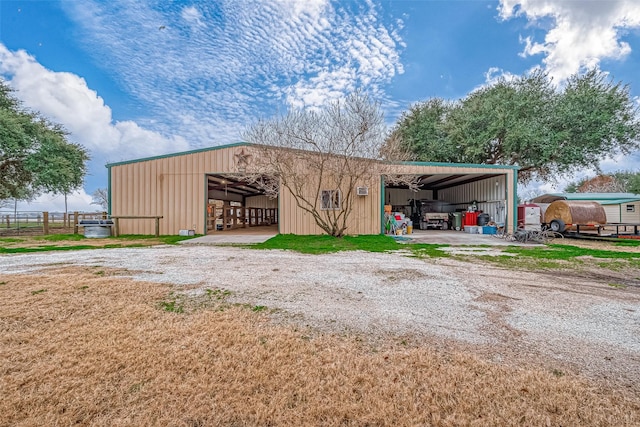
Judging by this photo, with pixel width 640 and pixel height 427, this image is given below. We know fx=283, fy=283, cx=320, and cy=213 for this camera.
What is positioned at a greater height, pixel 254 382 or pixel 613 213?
pixel 613 213

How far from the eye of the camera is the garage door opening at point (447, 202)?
45.9ft

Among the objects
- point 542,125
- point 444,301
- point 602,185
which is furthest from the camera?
point 602,185

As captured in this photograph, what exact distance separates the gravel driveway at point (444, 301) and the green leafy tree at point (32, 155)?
484 inches

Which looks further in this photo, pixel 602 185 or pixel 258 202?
pixel 602 185

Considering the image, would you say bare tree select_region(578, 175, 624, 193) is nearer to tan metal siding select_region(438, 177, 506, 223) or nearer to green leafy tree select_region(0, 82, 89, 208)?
tan metal siding select_region(438, 177, 506, 223)

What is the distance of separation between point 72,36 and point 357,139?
481 inches

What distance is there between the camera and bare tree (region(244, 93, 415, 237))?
10.3 meters

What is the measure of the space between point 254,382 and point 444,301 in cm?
284

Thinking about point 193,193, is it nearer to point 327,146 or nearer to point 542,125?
point 327,146

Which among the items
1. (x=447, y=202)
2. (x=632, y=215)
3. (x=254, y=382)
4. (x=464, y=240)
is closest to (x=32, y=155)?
(x=254, y=382)

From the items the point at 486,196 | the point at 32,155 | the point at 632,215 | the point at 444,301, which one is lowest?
the point at 444,301

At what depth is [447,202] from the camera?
1919cm

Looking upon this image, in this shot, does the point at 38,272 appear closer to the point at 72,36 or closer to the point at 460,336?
the point at 460,336

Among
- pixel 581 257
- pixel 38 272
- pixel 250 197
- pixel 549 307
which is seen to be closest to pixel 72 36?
pixel 38 272
